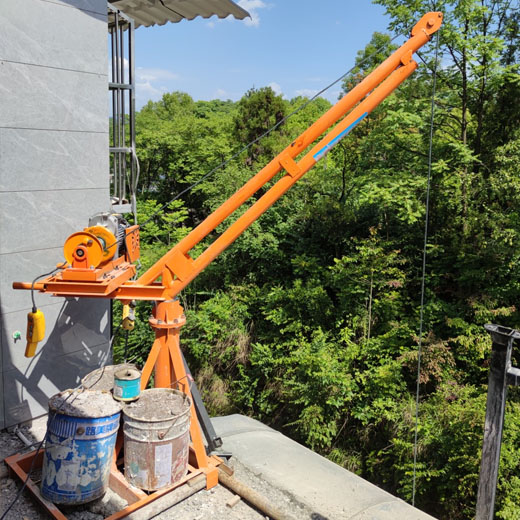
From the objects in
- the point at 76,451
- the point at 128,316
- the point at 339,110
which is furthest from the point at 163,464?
the point at 339,110

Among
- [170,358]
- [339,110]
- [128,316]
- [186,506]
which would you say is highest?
[339,110]

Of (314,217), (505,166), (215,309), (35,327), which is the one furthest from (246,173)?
(35,327)

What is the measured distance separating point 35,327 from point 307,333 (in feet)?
24.2

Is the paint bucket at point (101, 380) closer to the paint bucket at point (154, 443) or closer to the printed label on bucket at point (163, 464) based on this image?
the paint bucket at point (154, 443)

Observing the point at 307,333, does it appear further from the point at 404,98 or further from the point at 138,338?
the point at 404,98

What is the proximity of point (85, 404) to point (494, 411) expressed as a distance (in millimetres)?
3191

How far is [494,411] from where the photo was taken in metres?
2.96

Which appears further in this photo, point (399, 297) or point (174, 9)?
point (399, 297)

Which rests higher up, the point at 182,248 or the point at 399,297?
the point at 182,248

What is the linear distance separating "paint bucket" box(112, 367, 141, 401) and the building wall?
5.21ft

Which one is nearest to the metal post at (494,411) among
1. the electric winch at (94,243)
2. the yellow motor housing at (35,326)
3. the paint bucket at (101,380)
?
the electric winch at (94,243)

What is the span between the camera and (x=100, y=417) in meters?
3.94

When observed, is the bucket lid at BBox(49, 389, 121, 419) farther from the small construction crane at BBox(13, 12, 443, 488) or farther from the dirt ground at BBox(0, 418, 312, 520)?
the dirt ground at BBox(0, 418, 312, 520)

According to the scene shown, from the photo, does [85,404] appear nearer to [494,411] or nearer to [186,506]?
[186,506]
